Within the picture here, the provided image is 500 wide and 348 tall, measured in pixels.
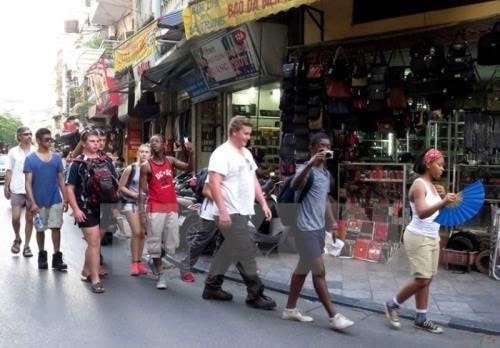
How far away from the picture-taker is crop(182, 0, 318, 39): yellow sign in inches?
283

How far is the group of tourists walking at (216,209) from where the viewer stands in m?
4.96

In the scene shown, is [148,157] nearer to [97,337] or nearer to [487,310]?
[97,337]

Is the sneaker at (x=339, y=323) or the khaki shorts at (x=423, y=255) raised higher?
the khaki shorts at (x=423, y=255)

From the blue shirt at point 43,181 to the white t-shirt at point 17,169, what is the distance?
151 cm

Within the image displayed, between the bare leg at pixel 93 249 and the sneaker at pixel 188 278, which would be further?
the sneaker at pixel 188 278

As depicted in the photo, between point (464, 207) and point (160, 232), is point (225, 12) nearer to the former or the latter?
point (160, 232)

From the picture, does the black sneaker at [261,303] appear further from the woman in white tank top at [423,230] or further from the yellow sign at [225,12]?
the yellow sign at [225,12]

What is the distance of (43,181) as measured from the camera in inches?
287

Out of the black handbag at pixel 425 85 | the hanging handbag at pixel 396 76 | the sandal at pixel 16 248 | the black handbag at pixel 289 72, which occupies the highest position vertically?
the black handbag at pixel 289 72

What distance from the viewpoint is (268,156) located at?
40.7 feet

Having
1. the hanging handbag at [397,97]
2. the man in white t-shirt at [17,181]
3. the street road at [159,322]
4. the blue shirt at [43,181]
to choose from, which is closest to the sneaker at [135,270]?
the street road at [159,322]

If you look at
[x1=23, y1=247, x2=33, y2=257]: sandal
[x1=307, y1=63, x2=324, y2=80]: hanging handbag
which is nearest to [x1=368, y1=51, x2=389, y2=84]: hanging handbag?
[x1=307, y1=63, x2=324, y2=80]: hanging handbag

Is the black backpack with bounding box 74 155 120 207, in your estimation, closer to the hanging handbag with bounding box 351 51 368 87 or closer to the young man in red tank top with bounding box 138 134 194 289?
the young man in red tank top with bounding box 138 134 194 289

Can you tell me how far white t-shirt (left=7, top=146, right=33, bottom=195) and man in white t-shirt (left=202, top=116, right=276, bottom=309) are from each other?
4.45 m
